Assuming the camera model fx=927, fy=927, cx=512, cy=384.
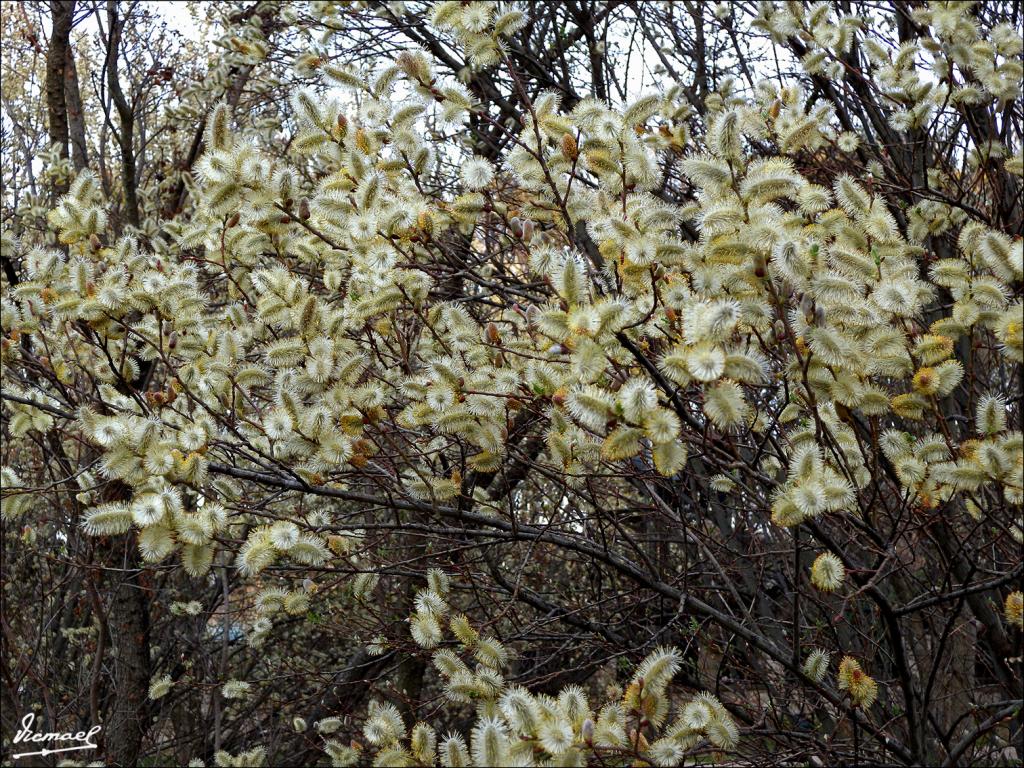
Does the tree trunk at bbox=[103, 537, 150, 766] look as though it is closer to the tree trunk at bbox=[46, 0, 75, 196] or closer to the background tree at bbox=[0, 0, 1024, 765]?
the background tree at bbox=[0, 0, 1024, 765]

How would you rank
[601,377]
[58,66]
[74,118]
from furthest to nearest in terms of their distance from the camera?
[74,118] → [58,66] → [601,377]

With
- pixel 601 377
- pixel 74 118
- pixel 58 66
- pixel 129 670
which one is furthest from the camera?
pixel 74 118

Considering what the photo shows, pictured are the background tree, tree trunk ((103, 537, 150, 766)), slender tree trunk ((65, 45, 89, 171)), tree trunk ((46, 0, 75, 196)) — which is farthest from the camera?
slender tree trunk ((65, 45, 89, 171))

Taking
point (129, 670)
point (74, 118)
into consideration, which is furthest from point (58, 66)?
point (129, 670)

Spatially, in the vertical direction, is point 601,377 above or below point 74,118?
below

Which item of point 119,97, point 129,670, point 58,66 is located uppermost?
point 58,66

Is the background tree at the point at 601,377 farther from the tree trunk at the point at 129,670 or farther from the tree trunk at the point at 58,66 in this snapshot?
the tree trunk at the point at 58,66

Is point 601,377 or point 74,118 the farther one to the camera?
point 74,118

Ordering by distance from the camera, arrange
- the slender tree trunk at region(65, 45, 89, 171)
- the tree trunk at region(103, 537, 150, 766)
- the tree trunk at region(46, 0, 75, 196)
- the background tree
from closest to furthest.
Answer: the background tree < the tree trunk at region(103, 537, 150, 766) < the tree trunk at region(46, 0, 75, 196) < the slender tree trunk at region(65, 45, 89, 171)

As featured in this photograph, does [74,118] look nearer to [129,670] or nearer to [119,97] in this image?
[119,97]

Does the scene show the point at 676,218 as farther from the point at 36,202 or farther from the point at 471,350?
the point at 36,202

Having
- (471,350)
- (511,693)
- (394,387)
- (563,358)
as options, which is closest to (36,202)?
(394,387)

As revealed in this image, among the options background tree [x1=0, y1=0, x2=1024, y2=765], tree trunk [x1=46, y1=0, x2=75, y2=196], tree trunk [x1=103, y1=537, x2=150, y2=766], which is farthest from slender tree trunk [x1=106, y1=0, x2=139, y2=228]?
→ tree trunk [x1=103, y1=537, x2=150, y2=766]

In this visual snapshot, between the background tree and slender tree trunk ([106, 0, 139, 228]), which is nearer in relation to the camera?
the background tree
